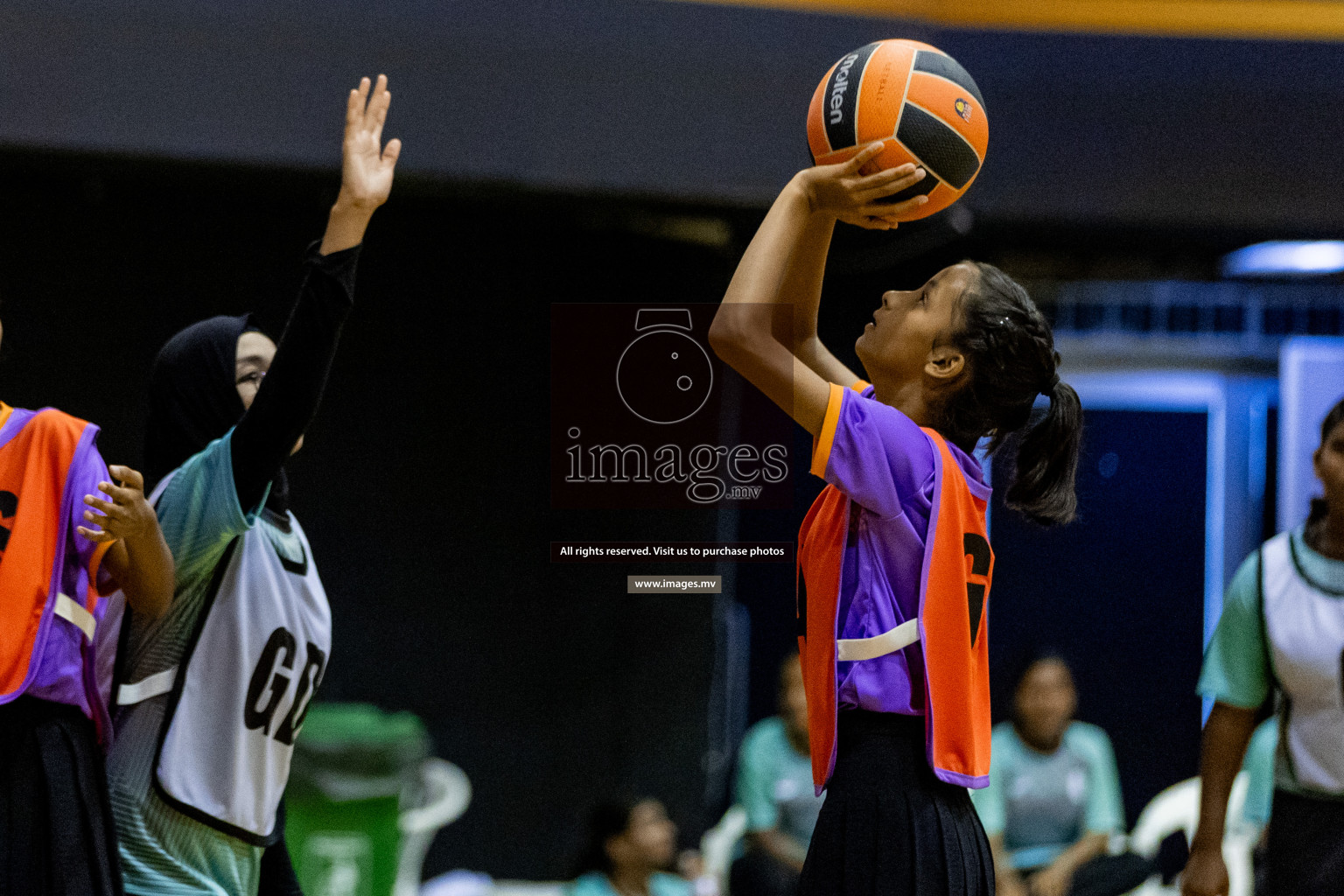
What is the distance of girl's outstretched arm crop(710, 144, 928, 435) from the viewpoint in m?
1.89

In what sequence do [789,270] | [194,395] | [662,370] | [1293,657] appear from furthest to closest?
[1293,657]
[662,370]
[194,395]
[789,270]

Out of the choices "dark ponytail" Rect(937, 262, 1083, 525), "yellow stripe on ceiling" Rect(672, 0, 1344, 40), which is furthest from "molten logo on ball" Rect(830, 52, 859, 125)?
"yellow stripe on ceiling" Rect(672, 0, 1344, 40)

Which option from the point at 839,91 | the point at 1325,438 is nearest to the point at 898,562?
the point at 839,91

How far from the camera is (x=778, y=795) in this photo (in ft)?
11.9

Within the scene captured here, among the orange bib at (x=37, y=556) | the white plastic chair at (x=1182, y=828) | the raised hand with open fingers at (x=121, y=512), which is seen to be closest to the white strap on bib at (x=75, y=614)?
the orange bib at (x=37, y=556)

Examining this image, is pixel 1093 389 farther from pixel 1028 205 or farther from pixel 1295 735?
pixel 1295 735

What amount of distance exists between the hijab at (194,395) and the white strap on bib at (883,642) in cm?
124

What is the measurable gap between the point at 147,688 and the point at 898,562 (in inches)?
57.2

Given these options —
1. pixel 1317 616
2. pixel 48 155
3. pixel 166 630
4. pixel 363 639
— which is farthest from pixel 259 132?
pixel 1317 616

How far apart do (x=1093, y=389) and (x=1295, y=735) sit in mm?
1597

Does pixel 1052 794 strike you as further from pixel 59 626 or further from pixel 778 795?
pixel 59 626

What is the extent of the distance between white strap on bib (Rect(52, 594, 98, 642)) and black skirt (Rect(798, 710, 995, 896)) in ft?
4.34

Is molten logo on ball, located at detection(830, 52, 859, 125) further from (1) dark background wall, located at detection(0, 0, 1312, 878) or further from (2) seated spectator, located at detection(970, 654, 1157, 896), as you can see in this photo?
(2) seated spectator, located at detection(970, 654, 1157, 896)

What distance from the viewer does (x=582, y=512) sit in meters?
2.72
